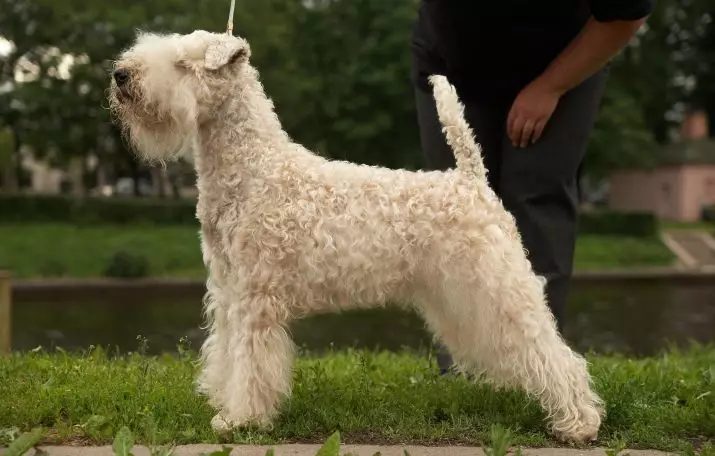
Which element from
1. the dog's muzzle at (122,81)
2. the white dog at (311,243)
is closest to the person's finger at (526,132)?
the white dog at (311,243)

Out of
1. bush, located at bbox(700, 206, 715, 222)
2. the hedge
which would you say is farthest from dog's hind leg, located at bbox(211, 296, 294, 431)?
bush, located at bbox(700, 206, 715, 222)

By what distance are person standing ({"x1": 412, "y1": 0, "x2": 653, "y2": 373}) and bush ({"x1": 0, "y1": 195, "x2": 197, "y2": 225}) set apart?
23.3 meters

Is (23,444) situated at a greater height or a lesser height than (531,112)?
lesser

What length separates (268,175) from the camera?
11.1 feet

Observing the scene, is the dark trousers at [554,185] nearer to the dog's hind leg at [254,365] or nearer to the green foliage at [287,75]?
the dog's hind leg at [254,365]

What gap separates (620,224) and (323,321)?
20.3m

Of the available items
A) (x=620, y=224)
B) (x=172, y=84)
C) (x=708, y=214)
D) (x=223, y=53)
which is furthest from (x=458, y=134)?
(x=708, y=214)

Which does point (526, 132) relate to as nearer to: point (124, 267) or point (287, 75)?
point (124, 267)

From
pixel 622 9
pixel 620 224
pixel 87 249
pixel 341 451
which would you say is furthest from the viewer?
pixel 620 224

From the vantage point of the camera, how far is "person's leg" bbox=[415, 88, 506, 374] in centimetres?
450

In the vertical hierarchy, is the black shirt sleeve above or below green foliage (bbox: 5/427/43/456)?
above

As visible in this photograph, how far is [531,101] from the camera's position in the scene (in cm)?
405

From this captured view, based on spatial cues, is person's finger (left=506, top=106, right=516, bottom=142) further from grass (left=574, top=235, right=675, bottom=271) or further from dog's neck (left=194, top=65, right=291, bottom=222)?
grass (left=574, top=235, right=675, bottom=271)

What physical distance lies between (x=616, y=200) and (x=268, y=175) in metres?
47.7
